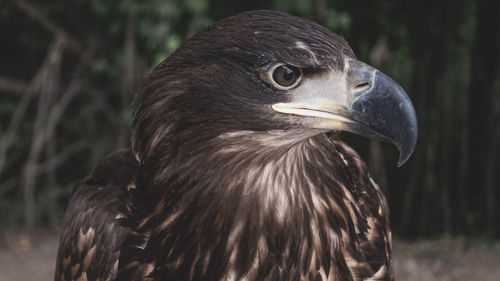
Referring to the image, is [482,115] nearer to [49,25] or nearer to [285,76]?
[49,25]

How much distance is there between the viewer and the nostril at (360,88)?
268 centimetres

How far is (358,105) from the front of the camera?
105 inches

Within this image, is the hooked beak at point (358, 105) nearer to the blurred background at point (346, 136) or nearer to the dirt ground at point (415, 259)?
the blurred background at point (346, 136)

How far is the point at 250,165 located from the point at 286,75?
0.37 meters

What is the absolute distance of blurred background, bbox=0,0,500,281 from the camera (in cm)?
737

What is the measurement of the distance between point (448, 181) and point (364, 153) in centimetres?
104

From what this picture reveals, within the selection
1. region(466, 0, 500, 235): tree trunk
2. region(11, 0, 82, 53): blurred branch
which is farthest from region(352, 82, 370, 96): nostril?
region(466, 0, 500, 235): tree trunk

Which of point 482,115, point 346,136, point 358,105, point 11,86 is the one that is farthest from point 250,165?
point 482,115

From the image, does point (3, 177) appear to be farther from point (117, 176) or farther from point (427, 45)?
point (117, 176)

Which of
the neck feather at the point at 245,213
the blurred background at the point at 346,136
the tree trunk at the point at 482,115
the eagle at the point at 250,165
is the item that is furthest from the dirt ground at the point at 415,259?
the neck feather at the point at 245,213

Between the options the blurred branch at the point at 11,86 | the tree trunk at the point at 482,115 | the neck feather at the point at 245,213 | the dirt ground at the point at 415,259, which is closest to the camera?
the neck feather at the point at 245,213

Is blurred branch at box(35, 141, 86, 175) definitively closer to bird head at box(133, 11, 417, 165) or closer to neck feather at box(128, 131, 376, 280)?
neck feather at box(128, 131, 376, 280)

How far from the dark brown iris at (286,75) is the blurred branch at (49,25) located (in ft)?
17.8

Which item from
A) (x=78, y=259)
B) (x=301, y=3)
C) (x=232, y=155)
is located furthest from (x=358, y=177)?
(x=301, y=3)
